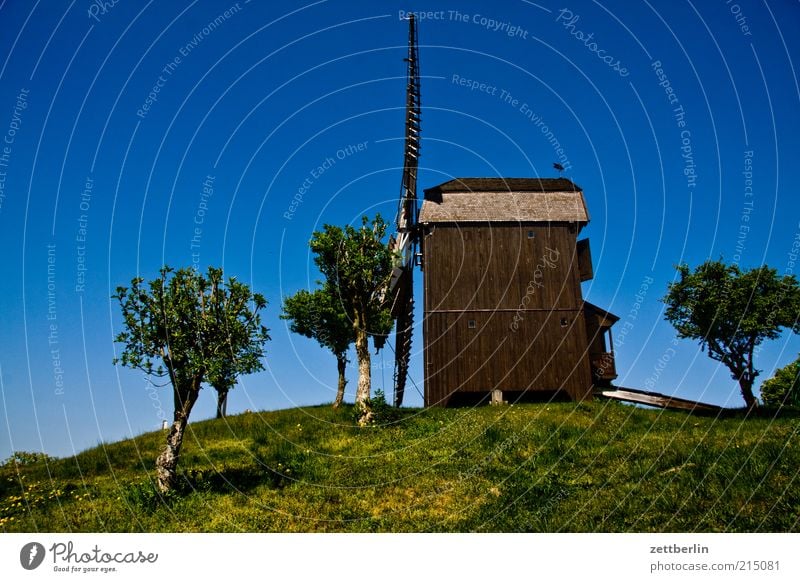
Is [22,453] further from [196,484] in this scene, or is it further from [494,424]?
[494,424]

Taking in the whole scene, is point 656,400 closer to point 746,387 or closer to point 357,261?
point 746,387

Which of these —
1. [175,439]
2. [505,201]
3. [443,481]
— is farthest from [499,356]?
[175,439]

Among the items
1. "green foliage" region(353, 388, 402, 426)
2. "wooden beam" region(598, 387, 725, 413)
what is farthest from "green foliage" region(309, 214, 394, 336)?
"wooden beam" region(598, 387, 725, 413)

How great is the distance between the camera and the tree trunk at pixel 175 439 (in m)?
12.5

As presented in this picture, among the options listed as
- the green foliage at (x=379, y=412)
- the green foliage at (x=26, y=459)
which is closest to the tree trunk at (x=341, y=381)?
the green foliage at (x=379, y=412)

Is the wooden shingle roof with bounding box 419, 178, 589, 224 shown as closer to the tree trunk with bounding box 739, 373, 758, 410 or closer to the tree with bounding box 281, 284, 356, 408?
the tree with bounding box 281, 284, 356, 408

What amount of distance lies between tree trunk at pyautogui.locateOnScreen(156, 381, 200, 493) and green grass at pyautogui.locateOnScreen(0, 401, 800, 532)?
14.1 inches

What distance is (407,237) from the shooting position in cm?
2870

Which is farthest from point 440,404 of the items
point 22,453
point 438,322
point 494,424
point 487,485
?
point 22,453

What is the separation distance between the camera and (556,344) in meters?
26.0

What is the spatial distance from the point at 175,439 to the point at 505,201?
21.8 m

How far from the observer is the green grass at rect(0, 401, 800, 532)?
9.23 meters

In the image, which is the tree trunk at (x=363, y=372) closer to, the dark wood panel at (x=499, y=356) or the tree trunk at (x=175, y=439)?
the dark wood panel at (x=499, y=356)
